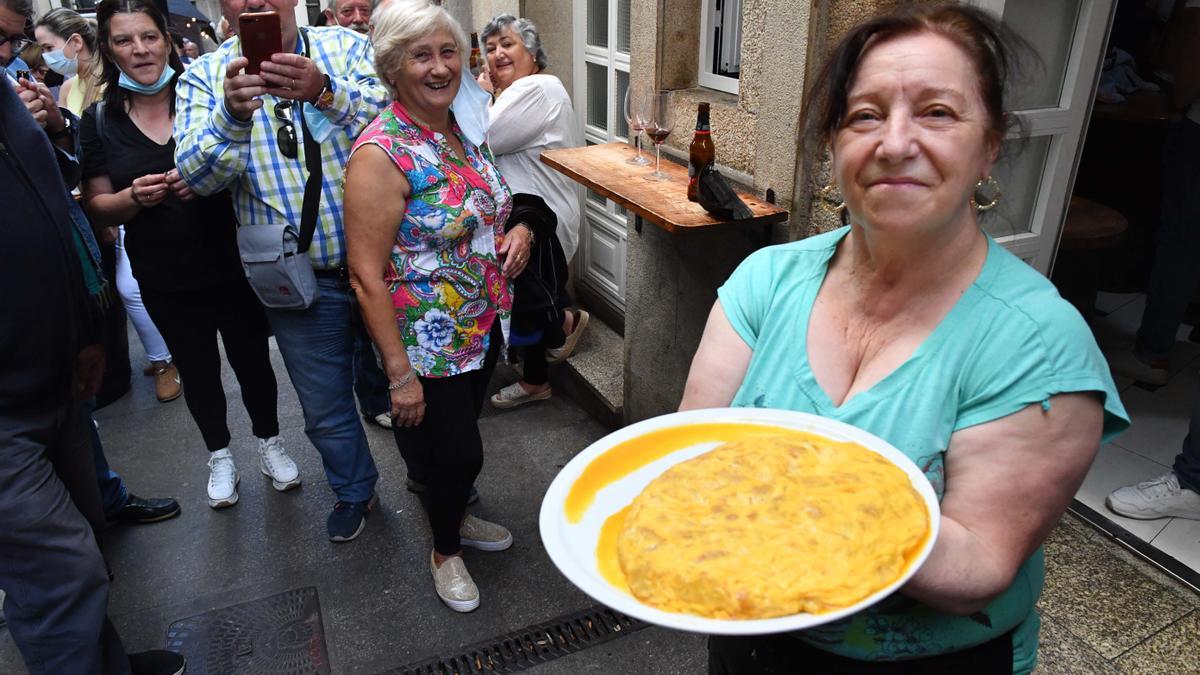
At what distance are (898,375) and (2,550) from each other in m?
2.40

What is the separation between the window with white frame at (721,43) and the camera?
3566mm

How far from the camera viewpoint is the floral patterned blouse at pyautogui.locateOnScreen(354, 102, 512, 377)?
2.58 meters

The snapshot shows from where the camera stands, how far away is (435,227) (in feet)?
8.57

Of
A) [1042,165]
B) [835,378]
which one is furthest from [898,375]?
[1042,165]

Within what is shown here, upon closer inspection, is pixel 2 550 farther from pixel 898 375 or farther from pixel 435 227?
pixel 898 375

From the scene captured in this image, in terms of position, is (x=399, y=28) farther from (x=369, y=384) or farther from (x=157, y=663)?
(x=157, y=663)

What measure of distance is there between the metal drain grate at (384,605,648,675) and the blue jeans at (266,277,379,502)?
38.7 inches

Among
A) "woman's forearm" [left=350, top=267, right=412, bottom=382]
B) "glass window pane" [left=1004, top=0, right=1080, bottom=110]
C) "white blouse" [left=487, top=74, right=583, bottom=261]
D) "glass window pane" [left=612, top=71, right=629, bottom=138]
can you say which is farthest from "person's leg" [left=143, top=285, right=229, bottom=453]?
"glass window pane" [left=1004, top=0, right=1080, bottom=110]

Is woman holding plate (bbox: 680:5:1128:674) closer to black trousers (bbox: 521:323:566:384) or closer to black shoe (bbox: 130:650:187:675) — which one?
black shoe (bbox: 130:650:187:675)

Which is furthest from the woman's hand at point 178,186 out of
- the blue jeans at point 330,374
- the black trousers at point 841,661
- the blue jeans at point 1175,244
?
the blue jeans at point 1175,244

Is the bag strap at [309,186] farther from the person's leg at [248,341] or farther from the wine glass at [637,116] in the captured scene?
the wine glass at [637,116]

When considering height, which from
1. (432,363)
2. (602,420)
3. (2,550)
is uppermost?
(432,363)

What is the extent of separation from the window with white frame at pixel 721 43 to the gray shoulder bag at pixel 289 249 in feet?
5.86

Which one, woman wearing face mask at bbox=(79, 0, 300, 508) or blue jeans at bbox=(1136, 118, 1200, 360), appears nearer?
woman wearing face mask at bbox=(79, 0, 300, 508)
